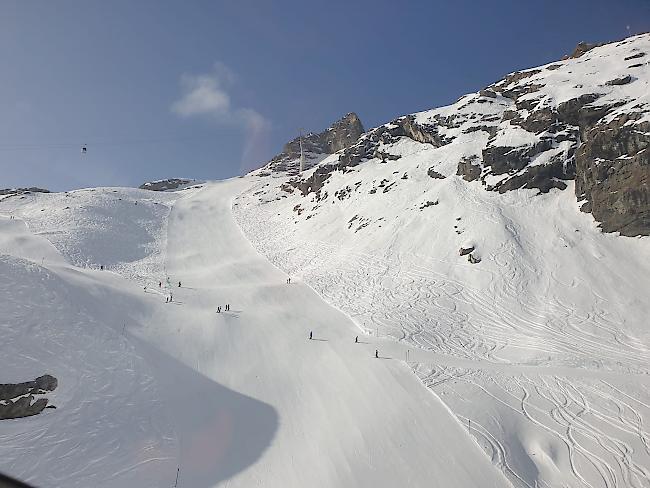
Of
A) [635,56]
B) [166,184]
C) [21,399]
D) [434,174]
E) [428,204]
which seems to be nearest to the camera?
[21,399]

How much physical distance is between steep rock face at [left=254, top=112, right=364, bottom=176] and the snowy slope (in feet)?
110

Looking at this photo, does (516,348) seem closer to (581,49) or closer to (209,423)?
(209,423)

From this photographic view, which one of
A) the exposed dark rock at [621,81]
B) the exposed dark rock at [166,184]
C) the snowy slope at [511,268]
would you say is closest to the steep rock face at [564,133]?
the exposed dark rock at [621,81]

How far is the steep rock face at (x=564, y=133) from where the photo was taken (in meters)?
33.8

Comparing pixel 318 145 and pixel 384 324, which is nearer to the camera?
pixel 384 324

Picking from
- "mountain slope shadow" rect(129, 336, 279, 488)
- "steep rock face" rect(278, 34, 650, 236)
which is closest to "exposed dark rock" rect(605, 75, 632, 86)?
"steep rock face" rect(278, 34, 650, 236)

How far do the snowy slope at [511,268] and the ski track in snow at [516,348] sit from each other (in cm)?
9

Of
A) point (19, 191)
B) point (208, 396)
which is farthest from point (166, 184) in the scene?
point (208, 396)

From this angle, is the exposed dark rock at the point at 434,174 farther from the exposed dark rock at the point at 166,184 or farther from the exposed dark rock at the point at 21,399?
the exposed dark rock at the point at 166,184

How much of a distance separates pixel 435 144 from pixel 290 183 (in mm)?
30482

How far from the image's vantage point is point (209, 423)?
55.5 feet

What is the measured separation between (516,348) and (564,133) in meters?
29.8

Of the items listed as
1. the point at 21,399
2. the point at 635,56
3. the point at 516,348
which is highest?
the point at 635,56

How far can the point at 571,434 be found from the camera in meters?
16.6
